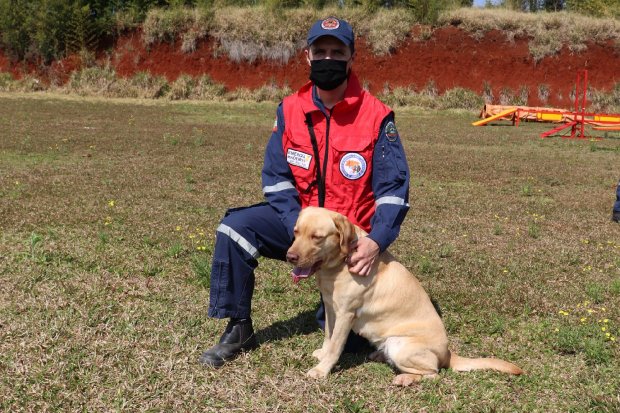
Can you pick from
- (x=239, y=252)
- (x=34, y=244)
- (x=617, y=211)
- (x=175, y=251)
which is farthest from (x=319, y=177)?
(x=617, y=211)

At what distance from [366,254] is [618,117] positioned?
22532mm

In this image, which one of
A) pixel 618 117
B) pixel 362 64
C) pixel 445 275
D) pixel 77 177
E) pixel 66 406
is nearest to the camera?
pixel 66 406

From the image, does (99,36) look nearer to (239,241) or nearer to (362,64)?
(362,64)

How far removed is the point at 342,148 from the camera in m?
3.90

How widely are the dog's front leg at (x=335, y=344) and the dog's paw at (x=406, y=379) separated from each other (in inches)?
14.9

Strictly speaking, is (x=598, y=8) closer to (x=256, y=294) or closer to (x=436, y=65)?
(x=436, y=65)

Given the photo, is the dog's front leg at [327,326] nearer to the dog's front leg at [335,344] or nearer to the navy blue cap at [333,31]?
the dog's front leg at [335,344]

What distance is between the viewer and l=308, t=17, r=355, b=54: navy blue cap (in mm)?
3877

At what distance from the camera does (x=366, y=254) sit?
3.54 meters

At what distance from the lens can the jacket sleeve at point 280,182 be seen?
394 cm

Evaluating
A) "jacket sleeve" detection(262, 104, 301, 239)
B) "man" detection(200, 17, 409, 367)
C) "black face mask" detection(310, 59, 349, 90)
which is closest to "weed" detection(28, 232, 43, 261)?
"man" detection(200, 17, 409, 367)

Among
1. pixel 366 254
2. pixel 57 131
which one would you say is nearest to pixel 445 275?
pixel 366 254

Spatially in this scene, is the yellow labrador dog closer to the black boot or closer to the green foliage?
the black boot

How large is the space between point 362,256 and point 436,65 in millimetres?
35559
